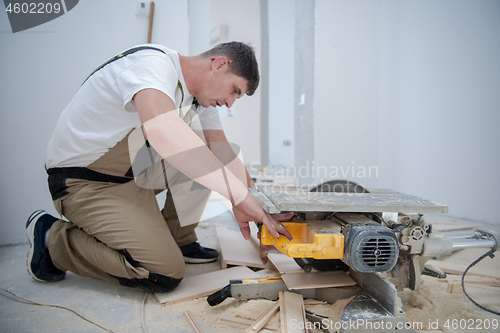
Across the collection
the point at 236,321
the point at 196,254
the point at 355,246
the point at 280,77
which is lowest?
the point at 196,254

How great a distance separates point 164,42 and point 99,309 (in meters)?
1.64

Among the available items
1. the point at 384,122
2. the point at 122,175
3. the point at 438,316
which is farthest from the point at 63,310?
the point at 384,122

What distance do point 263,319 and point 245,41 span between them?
6504mm

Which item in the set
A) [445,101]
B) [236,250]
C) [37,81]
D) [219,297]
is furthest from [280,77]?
[219,297]

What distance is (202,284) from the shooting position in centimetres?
133

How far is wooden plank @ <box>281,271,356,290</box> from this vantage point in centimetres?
109

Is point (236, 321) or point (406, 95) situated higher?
point (406, 95)

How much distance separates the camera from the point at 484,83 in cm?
214

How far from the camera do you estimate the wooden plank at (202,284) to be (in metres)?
1.23

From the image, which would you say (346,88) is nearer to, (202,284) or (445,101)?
(445,101)

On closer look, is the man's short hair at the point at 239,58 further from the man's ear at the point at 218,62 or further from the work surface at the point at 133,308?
the work surface at the point at 133,308

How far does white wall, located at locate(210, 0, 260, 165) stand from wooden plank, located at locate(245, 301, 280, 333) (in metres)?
5.65

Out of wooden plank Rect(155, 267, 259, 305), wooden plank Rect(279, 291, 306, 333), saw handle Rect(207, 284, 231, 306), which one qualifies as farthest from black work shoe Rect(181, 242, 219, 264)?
wooden plank Rect(279, 291, 306, 333)

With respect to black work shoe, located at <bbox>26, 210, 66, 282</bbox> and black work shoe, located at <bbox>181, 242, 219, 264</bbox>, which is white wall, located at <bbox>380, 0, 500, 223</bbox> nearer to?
black work shoe, located at <bbox>181, 242, 219, 264</bbox>
